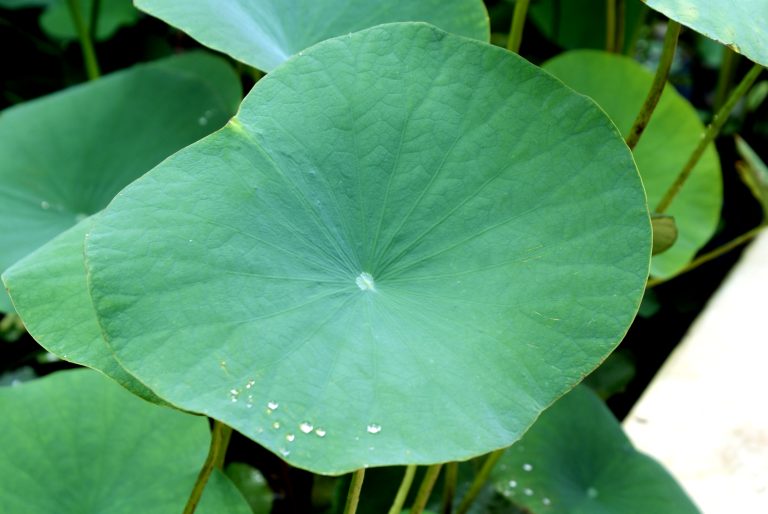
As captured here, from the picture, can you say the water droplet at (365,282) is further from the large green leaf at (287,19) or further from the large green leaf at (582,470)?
the large green leaf at (582,470)

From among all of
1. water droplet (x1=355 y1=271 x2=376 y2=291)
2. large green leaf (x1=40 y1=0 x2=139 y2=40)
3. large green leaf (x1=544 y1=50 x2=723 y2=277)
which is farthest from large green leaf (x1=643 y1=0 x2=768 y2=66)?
large green leaf (x1=40 y1=0 x2=139 y2=40)

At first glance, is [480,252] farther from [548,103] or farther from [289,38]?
[289,38]

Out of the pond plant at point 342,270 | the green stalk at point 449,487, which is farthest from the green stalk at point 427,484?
the green stalk at point 449,487

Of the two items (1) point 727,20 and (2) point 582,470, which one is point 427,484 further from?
(1) point 727,20

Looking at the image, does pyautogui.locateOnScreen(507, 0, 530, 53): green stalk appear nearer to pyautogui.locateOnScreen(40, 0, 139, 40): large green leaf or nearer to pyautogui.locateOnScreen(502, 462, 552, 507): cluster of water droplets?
pyautogui.locateOnScreen(502, 462, 552, 507): cluster of water droplets

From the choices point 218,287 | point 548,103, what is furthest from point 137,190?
point 548,103

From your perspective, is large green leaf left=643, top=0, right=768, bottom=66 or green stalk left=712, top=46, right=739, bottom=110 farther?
green stalk left=712, top=46, right=739, bottom=110
